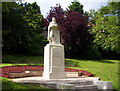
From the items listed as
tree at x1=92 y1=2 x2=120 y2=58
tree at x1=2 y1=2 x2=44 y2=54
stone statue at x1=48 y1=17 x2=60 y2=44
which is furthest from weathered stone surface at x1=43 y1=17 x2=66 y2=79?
tree at x1=2 y1=2 x2=44 y2=54

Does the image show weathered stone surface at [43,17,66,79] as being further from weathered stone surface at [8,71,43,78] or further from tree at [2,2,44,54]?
tree at [2,2,44,54]

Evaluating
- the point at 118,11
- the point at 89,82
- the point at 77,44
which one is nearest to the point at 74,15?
the point at 77,44

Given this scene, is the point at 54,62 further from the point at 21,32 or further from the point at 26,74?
the point at 21,32

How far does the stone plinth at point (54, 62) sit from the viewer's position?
10.9 m

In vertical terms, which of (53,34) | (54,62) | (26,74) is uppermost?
(53,34)

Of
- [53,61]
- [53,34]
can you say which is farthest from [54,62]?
[53,34]

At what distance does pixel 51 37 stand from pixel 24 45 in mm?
15691

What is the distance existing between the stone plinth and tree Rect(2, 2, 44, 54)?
42.8 feet

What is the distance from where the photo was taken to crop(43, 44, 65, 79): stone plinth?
428 inches

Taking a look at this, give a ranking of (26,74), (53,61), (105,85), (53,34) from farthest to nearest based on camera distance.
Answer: (26,74), (53,34), (53,61), (105,85)

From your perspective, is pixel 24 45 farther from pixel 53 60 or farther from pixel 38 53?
pixel 53 60

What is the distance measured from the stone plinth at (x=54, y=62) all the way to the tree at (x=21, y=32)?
513 inches

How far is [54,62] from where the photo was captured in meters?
11.0

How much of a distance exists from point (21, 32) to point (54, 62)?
612 inches
